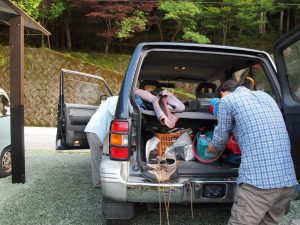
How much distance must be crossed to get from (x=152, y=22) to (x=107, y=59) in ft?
10.1

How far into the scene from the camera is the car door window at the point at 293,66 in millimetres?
3258

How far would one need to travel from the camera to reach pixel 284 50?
3.40 metres

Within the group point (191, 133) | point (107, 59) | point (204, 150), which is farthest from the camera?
point (107, 59)

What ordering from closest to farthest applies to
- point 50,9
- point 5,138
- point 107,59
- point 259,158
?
point 259,158, point 5,138, point 50,9, point 107,59

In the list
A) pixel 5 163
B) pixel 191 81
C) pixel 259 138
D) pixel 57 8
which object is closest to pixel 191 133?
pixel 259 138

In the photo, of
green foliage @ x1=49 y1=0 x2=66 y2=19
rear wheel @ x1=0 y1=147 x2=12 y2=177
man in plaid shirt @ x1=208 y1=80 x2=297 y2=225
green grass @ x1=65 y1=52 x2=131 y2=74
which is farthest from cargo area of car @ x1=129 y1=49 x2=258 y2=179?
green foliage @ x1=49 y1=0 x2=66 y2=19

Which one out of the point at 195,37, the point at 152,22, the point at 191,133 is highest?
the point at 152,22

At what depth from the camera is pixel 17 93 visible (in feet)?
17.7

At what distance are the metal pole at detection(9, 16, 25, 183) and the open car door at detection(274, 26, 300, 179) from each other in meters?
3.69

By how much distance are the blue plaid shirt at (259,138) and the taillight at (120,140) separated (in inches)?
33.2

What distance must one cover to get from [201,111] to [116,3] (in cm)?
1424

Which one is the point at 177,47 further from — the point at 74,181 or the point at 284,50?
the point at 74,181

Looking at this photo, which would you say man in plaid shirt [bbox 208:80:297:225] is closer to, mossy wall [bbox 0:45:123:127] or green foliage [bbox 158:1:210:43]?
mossy wall [bbox 0:45:123:127]

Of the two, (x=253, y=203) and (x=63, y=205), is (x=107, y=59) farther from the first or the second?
(x=253, y=203)
